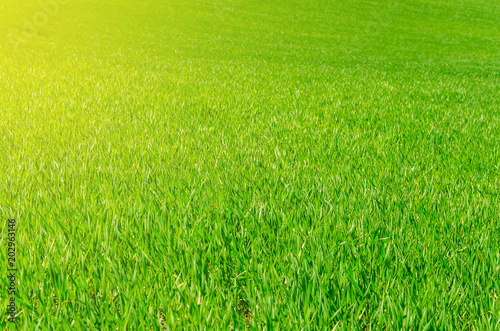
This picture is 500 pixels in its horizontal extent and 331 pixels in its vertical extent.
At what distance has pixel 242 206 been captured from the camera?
2992mm

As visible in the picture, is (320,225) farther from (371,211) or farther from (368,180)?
(368,180)

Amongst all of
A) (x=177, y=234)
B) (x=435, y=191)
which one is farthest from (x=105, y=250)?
(x=435, y=191)

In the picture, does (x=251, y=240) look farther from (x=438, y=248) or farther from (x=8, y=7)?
(x=8, y=7)

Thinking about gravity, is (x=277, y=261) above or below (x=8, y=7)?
below

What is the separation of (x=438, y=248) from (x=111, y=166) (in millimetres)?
2699

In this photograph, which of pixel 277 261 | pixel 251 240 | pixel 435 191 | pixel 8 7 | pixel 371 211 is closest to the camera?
pixel 277 261

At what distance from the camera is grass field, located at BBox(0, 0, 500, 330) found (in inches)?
73.7

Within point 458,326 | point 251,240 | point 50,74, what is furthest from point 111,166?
point 50,74

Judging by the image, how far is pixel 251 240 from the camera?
2424 millimetres

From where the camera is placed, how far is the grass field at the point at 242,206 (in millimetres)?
1871

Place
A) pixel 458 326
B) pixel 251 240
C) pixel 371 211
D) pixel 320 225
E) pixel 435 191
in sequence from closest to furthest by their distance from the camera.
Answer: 1. pixel 458 326
2. pixel 251 240
3. pixel 320 225
4. pixel 371 211
5. pixel 435 191

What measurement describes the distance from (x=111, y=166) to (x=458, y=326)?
2923mm

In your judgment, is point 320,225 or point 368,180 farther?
point 368,180

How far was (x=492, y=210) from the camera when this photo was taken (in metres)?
3.09
